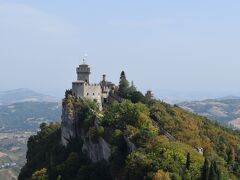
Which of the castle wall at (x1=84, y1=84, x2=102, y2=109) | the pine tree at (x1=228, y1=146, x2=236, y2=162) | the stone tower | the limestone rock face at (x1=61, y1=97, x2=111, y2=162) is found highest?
the stone tower

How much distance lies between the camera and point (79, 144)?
83000 millimetres

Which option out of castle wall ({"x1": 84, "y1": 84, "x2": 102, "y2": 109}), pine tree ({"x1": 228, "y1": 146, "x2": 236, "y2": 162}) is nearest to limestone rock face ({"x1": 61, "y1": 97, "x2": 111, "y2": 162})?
castle wall ({"x1": 84, "y1": 84, "x2": 102, "y2": 109})

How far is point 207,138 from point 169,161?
23.2 meters

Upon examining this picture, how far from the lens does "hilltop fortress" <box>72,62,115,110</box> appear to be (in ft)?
301

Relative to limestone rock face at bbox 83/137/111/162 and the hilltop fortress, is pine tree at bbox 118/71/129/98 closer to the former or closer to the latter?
the hilltop fortress

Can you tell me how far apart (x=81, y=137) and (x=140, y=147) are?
2226cm

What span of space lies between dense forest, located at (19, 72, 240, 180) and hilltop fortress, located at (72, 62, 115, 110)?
1.82m

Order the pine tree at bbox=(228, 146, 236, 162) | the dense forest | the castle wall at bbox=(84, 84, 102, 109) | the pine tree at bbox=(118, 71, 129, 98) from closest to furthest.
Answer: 1. the dense forest
2. the pine tree at bbox=(228, 146, 236, 162)
3. the castle wall at bbox=(84, 84, 102, 109)
4. the pine tree at bbox=(118, 71, 129, 98)

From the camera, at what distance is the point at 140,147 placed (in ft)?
205

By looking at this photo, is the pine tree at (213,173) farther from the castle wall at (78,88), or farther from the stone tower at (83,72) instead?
the stone tower at (83,72)

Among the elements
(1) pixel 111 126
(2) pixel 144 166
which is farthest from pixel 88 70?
(2) pixel 144 166

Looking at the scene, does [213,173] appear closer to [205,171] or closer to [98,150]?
[205,171]

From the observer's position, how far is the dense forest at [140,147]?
188 feet

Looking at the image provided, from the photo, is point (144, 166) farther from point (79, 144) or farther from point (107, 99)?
point (107, 99)
